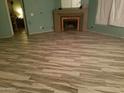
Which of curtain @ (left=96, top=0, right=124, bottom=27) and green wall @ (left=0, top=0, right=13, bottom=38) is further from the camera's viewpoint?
green wall @ (left=0, top=0, right=13, bottom=38)

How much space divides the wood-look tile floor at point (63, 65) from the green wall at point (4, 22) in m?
0.67

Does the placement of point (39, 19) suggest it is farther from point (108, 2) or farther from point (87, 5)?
point (108, 2)

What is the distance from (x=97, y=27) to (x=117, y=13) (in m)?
1.05

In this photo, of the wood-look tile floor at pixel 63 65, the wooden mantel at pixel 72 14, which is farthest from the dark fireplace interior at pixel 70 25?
the wood-look tile floor at pixel 63 65

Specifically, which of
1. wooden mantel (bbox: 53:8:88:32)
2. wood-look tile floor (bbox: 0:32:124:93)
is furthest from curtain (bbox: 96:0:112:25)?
wood-look tile floor (bbox: 0:32:124:93)

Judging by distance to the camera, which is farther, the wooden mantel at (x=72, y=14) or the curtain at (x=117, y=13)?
the wooden mantel at (x=72, y=14)

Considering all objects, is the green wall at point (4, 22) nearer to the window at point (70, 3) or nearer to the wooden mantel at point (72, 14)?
the wooden mantel at point (72, 14)

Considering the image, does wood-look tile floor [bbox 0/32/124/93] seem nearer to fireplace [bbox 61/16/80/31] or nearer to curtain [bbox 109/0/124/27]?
curtain [bbox 109/0/124/27]

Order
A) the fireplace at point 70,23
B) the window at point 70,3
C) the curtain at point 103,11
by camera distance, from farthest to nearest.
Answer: the fireplace at point 70,23 → the window at point 70,3 → the curtain at point 103,11

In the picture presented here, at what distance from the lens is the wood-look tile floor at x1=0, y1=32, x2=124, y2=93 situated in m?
2.34

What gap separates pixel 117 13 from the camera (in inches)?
177

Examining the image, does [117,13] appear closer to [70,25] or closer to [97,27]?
[97,27]

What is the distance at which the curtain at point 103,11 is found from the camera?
15.4ft

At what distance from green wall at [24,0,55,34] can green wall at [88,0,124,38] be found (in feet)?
5.93
